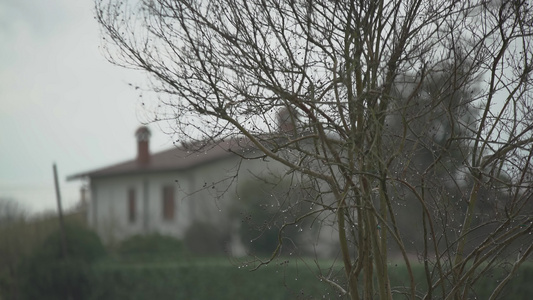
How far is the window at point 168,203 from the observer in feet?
90.6

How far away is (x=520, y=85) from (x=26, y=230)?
1754cm

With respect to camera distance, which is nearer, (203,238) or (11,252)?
(11,252)

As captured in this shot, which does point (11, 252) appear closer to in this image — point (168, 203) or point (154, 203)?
point (168, 203)

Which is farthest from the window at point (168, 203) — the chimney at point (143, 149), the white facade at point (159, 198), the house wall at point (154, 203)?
the chimney at point (143, 149)

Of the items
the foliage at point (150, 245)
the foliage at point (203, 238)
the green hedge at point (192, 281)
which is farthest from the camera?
the foliage at point (203, 238)

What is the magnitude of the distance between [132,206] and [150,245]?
750cm

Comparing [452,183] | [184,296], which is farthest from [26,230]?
[452,183]

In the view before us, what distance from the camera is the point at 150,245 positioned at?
2256cm

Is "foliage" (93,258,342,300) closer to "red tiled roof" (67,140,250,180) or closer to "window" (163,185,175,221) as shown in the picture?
"red tiled roof" (67,140,250,180)

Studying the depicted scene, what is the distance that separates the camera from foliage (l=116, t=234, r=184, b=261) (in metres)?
22.4

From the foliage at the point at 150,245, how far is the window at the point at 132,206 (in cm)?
603

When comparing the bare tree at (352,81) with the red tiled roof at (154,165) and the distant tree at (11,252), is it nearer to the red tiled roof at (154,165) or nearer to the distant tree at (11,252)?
the distant tree at (11,252)

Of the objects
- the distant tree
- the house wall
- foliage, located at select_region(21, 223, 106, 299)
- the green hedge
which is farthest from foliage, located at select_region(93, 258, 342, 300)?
the house wall

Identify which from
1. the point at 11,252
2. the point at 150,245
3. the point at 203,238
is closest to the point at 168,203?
the point at 203,238
